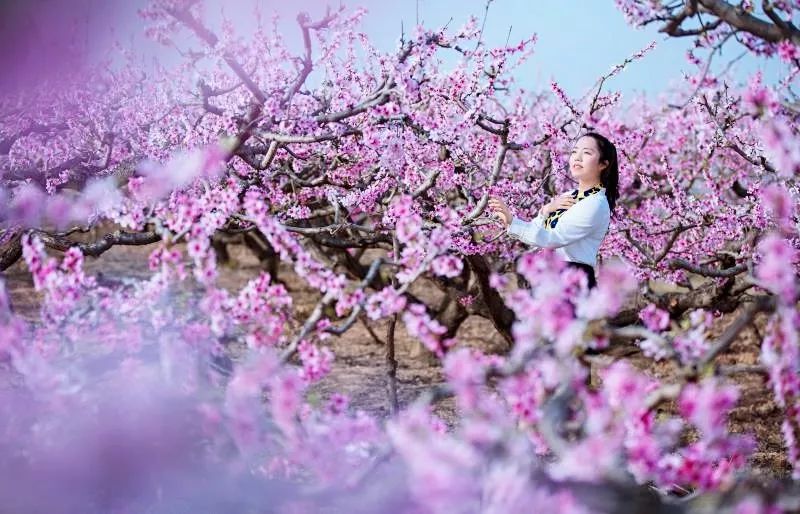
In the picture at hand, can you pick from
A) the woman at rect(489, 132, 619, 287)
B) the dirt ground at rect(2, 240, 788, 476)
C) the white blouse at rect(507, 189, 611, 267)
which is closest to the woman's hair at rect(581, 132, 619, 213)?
the woman at rect(489, 132, 619, 287)

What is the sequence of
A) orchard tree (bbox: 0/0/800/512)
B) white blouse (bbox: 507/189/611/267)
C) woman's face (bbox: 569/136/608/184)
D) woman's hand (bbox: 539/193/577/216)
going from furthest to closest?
woman's hand (bbox: 539/193/577/216) < woman's face (bbox: 569/136/608/184) < white blouse (bbox: 507/189/611/267) < orchard tree (bbox: 0/0/800/512)

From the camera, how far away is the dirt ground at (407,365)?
655cm

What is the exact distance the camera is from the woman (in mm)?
3584

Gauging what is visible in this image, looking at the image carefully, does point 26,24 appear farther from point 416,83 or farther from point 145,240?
point 416,83

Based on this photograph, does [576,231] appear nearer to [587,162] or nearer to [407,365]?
[587,162]

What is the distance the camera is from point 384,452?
254cm

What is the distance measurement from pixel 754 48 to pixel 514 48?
8.84 ft

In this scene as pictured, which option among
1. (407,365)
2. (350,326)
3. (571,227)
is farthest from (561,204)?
(407,365)

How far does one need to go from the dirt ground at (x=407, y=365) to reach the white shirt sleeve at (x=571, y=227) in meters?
2.63

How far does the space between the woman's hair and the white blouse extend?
0.62 ft

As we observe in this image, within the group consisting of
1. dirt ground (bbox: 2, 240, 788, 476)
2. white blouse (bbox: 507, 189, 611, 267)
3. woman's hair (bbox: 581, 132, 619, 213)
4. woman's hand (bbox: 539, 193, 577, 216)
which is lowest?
dirt ground (bbox: 2, 240, 788, 476)

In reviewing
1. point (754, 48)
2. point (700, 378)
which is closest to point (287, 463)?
point (700, 378)

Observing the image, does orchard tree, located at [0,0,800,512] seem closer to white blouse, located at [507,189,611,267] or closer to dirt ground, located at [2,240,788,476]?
white blouse, located at [507,189,611,267]

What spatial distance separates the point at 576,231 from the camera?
3.62 m
